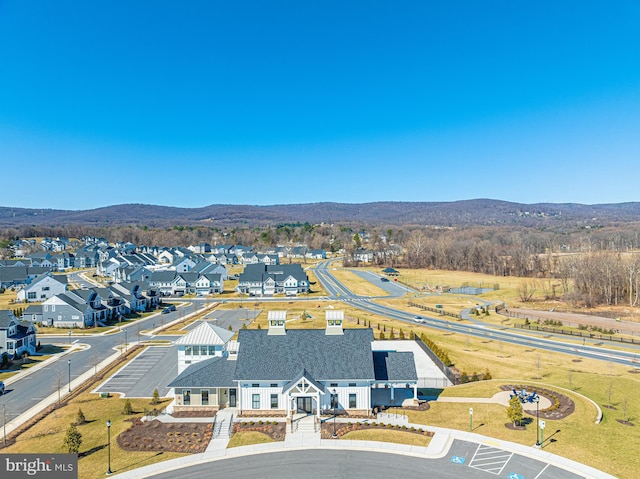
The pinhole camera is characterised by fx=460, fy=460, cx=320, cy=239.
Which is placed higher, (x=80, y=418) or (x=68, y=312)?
(x=68, y=312)

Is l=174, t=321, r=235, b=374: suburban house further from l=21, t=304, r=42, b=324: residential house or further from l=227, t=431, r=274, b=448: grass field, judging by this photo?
l=21, t=304, r=42, b=324: residential house

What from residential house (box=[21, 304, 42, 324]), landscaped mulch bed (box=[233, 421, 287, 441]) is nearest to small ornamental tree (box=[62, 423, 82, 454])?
landscaped mulch bed (box=[233, 421, 287, 441])

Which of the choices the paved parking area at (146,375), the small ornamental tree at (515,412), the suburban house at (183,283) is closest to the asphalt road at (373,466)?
the small ornamental tree at (515,412)

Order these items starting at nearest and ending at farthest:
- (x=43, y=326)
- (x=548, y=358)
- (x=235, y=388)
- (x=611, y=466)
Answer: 1. (x=611, y=466)
2. (x=235, y=388)
3. (x=548, y=358)
4. (x=43, y=326)

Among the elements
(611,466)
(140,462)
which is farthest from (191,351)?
(611,466)

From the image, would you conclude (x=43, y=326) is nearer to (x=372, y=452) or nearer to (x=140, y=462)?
(x=140, y=462)

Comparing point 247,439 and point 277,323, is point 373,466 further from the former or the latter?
point 277,323

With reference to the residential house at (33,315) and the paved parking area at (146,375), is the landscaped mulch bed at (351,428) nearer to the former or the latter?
the paved parking area at (146,375)

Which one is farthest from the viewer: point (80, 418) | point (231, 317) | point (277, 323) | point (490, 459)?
point (231, 317)

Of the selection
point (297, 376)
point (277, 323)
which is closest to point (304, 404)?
point (297, 376)
